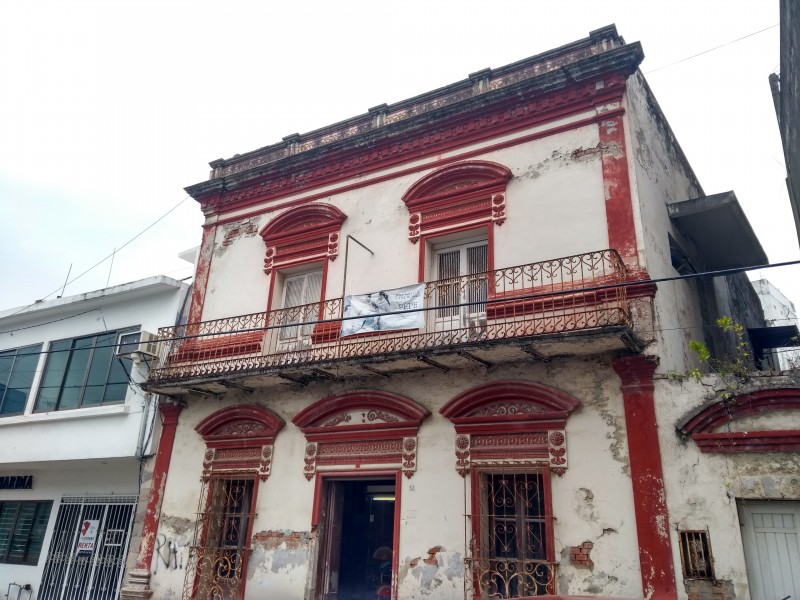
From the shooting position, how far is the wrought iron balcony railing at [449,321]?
26.0 feet

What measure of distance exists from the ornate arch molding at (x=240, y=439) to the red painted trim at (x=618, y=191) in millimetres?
6013

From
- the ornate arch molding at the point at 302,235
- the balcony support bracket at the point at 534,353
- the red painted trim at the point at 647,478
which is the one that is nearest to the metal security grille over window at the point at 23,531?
the ornate arch molding at the point at 302,235

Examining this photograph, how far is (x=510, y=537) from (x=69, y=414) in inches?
375

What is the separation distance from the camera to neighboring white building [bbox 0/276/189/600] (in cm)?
1176

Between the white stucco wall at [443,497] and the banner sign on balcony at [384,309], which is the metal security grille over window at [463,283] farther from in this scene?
the white stucco wall at [443,497]

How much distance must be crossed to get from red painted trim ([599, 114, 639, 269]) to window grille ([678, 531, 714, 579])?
337 centimetres

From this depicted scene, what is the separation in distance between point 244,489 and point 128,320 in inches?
196

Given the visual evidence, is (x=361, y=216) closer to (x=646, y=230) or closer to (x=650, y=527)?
(x=646, y=230)

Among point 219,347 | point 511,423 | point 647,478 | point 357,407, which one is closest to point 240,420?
point 219,347

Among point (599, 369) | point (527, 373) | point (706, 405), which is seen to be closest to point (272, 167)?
point (527, 373)

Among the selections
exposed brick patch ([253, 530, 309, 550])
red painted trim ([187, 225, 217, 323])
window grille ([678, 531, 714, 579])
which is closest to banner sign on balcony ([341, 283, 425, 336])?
exposed brick patch ([253, 530, 309, 550])

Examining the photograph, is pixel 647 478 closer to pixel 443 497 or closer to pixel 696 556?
pixel 696 556

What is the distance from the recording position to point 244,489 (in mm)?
10242

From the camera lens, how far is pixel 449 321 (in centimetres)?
932
